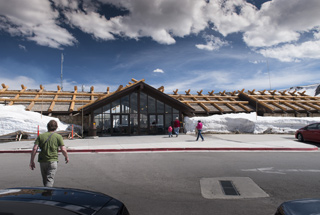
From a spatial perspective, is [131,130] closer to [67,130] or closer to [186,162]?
[67,130]

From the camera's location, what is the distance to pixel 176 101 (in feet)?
68.7

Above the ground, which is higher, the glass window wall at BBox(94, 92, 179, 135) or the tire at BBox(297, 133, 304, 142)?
the glass window wall at BBox(94, 92, 179, 135)

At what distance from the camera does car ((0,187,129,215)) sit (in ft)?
6.73

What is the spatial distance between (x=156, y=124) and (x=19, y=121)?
11.6 metres

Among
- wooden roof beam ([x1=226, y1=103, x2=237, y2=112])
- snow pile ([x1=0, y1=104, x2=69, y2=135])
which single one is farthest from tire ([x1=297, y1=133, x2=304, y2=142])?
snow pile ([x1=0, y1=104, x2=69, y2=135])

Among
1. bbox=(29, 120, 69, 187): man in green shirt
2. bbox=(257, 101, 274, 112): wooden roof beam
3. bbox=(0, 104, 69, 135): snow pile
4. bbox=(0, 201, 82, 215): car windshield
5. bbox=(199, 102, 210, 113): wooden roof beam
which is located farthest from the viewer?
bbox=(257, 101, 274, 112): wooden roof beam

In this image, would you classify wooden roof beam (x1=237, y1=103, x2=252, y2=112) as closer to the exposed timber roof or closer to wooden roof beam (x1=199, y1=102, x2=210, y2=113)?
the exposed timber roof

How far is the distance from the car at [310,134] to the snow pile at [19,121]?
739 inches

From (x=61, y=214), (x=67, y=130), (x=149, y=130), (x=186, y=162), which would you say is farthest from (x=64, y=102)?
(x=61, y=214)

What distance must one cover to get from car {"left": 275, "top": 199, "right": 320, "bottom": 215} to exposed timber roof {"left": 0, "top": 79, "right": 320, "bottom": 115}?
1809 cm

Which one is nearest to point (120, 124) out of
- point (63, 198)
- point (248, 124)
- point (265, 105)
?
point (248, 124)

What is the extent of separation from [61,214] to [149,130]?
1919 centimetres

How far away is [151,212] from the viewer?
395cm

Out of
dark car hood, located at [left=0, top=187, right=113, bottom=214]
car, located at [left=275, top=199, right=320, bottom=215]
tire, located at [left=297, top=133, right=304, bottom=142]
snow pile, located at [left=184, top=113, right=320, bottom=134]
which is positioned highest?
snow pile, located at [left=184, top=113, right=320, bottom=134]
